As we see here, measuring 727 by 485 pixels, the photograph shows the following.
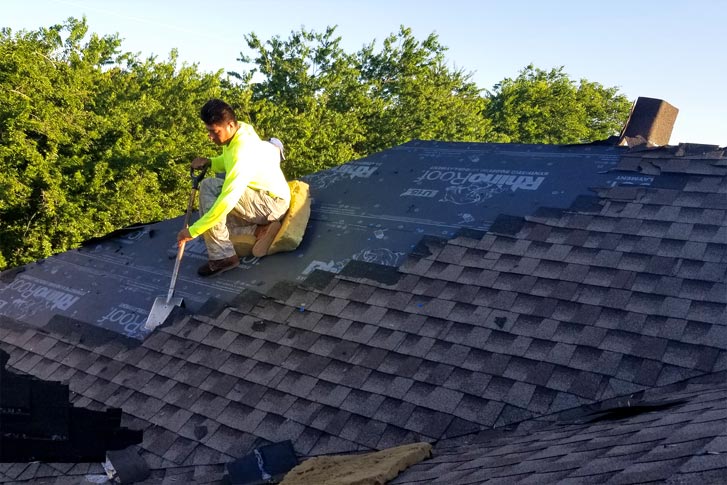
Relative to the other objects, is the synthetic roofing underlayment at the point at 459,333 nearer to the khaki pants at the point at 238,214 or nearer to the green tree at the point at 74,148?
the khaki pants at the point at 238,214

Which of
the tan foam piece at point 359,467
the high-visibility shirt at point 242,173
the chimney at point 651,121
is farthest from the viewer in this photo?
the chimney at point 651,121

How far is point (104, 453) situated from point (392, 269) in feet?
8.07

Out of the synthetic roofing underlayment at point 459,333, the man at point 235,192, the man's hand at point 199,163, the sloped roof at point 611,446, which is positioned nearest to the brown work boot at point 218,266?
the man at point 235,192

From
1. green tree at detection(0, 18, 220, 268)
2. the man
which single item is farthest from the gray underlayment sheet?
green tree at detection(0, 18, 220, 268)

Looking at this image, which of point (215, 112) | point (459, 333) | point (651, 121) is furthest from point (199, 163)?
point (651, 121)

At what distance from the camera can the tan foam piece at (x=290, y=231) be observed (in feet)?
18.7

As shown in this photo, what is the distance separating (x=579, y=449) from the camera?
2.33 meters

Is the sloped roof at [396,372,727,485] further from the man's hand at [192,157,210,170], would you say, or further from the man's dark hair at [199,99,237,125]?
the man's hand at [192,157,210,170]

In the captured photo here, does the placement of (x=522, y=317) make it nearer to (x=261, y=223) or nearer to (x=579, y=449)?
(x=579, y=449)

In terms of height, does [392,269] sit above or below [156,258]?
above

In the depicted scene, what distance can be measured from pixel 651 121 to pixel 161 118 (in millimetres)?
20286

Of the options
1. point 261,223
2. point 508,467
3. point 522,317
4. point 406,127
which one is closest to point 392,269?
point 522,317

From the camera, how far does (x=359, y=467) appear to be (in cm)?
293

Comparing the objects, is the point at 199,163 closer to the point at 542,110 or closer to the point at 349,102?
the point at 349,102
